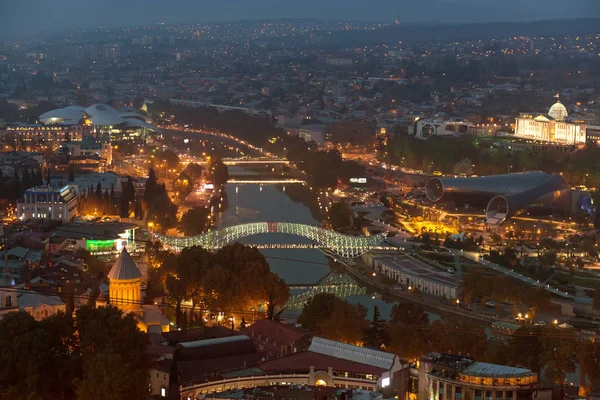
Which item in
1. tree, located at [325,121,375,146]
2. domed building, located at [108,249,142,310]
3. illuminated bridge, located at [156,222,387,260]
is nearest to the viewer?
domed building, located at [108,249,142,310]

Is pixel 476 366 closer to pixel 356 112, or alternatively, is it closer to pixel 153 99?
pixel 356 112

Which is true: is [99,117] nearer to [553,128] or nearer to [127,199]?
[553,128]

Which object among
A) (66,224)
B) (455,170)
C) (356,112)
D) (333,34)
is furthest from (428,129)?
(333,34)

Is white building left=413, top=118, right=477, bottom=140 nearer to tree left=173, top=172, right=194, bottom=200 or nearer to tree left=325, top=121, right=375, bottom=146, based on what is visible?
tree left=325, top=121, right=375, bottom=146

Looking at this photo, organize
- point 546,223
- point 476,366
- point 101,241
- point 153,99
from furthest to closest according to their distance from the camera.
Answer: point 153,99
point 546,223
point 101,241
point 476,366

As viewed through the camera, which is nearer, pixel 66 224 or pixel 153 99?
pixel 66 224

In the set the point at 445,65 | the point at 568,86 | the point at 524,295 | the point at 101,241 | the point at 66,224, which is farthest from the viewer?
the point at 445,65

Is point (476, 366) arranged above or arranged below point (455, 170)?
above

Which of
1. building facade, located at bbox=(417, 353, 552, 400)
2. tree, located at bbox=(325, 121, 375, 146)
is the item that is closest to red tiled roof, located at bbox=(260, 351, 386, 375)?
building facade, located at bbox=(417, 353, 552, 400)
